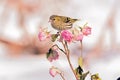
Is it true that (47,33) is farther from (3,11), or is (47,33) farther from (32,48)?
(3,11)

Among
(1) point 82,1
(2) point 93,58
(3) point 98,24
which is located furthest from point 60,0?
(2) point 93,58

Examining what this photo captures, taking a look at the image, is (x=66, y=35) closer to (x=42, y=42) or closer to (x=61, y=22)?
(x=61, y=22)

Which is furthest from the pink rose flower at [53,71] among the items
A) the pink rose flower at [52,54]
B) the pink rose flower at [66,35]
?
the pink rose flower at [66,35]

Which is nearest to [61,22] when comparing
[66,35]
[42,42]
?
[66,35]

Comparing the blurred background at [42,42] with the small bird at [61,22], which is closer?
the small bird at [61,22]

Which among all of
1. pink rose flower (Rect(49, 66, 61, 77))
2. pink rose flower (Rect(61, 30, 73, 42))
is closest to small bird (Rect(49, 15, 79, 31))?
pink rose flower (Rect(61, 30, 73, 42))

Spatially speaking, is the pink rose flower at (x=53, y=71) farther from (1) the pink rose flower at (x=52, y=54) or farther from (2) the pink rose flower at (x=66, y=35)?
(2) the pink rose flower at (x=66, y=35)
